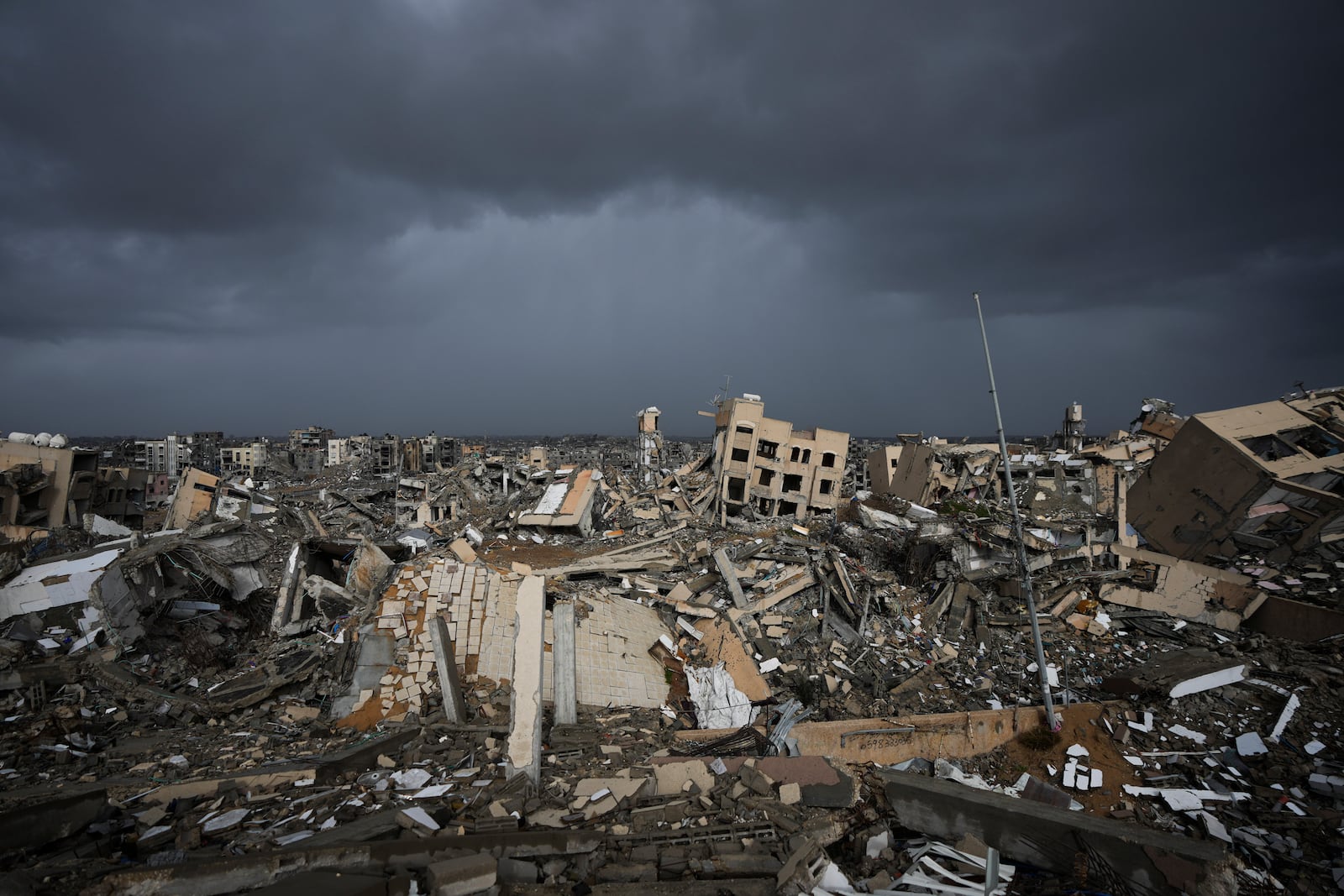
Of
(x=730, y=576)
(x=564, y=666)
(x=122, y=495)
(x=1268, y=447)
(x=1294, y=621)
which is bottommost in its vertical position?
(x=122, y=495)

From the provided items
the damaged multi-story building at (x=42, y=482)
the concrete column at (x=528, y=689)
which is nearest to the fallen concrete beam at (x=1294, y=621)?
the concrete column at (x=528, y=689)

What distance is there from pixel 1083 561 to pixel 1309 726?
579cm

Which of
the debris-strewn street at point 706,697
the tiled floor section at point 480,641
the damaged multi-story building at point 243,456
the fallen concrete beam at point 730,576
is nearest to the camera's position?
the debris-strewn street at point 706,697

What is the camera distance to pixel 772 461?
78.7ft

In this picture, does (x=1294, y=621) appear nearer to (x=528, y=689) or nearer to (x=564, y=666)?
(x=564, y=666)

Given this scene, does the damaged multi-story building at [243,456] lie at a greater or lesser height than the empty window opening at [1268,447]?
lesser

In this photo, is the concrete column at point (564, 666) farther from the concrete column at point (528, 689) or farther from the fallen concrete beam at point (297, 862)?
the fallen concrete beam at point (297, 862)

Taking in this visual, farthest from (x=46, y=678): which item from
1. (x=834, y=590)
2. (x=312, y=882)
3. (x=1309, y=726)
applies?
(x=1309, y=726)

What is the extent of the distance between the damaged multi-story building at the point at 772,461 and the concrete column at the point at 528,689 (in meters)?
16.5

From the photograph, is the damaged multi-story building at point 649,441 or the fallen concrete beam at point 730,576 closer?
the fallen concrete beam at point 730,576

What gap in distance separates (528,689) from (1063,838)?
17.7 feet

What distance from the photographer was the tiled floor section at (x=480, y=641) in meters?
8.87

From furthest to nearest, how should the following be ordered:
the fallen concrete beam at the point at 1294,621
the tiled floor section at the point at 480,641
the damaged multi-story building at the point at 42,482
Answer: the damaged multi-story building at the point at 42,482 → the tiled floor section at the point at 480,641 → the fallen concrete beam at the point at 1294,621

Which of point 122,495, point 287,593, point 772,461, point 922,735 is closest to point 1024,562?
point 922,735
